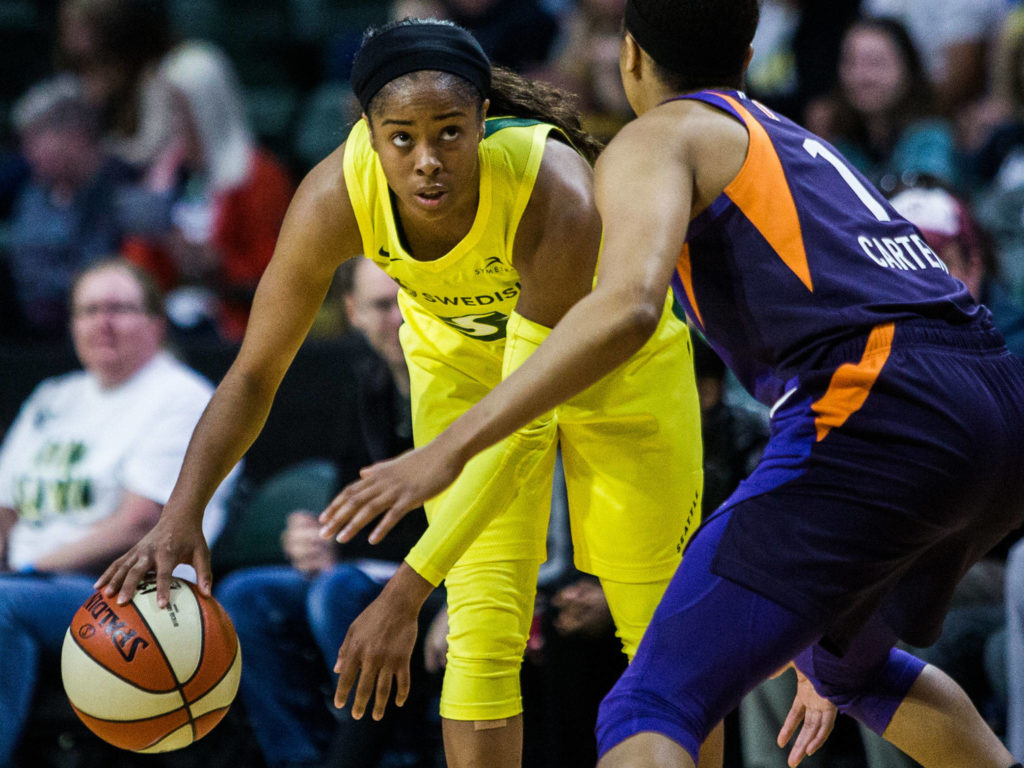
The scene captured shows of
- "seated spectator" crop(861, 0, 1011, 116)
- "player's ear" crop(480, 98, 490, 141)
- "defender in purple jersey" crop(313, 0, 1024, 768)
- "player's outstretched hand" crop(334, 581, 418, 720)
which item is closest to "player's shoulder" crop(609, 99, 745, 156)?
"defender in purple jersey" crop(313, 0, 1024, 768)

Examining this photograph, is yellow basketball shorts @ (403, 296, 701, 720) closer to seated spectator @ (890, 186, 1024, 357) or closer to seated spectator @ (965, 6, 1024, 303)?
seated spectator @ (890, 186, 1024, 357)

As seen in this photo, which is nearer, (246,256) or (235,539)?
(235,539)

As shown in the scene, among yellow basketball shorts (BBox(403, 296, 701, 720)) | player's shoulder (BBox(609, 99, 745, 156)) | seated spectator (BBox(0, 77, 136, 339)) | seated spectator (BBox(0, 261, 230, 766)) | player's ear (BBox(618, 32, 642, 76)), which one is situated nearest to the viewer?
player's shoulder (BBox(609, 99, 745, 156))

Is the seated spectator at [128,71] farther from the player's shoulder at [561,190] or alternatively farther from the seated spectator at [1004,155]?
the player's shoulder at [561,190]

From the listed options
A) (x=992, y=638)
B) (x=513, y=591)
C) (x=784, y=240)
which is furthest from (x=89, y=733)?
(x=784, y=240)

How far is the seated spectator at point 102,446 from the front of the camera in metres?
4.51

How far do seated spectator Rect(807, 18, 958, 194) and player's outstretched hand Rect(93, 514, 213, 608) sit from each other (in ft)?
11.7

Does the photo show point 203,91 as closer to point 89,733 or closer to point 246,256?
point 246,256

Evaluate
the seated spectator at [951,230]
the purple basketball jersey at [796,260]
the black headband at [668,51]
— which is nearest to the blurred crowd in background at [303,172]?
the seated spectator at [951,230]

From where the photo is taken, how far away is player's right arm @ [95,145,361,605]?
283 centimetres

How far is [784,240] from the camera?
91.0 inches

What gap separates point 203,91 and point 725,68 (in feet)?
14.2

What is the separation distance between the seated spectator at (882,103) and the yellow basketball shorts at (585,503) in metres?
2.61

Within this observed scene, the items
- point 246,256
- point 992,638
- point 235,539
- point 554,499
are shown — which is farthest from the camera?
point 246,256
